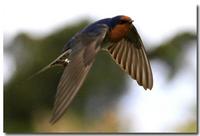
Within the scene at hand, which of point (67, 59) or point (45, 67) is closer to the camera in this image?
point (67, 59)

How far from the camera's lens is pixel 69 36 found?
4934 millimetres

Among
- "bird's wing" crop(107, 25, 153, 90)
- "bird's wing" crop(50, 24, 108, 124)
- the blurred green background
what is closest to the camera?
"bird's wing" crop(50, 24, 108, 124)

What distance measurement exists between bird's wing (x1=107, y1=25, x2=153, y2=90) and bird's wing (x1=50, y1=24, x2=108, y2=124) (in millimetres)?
333

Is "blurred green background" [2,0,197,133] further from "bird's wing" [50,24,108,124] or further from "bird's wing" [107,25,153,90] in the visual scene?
"bird's wing" [50,24,108,124]

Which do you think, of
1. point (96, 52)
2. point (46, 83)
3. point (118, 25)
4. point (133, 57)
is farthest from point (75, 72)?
point (46, 83)

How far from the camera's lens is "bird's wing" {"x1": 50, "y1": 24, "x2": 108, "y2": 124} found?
413 cm

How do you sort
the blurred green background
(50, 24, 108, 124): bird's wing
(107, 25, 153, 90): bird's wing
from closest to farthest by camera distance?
(50, 24, 108, 124): bird's wing
the blurred green background
(107, 25, 153, 90): bird's wing

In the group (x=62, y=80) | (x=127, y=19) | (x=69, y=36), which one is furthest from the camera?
(x=69, y=36)

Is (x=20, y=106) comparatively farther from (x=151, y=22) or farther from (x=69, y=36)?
(x=151, y=22)

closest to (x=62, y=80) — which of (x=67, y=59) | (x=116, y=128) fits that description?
(x=67, y=59)

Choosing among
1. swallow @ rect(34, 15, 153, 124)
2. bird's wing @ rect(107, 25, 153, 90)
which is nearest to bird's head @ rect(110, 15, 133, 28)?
swallow @ rect(34, 15, 153, 124)

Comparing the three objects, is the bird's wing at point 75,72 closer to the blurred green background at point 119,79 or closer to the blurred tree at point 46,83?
the blurred green background at point 119,79

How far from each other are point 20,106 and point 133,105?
0.58 m

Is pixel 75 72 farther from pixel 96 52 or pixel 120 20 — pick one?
pixel 120 20
